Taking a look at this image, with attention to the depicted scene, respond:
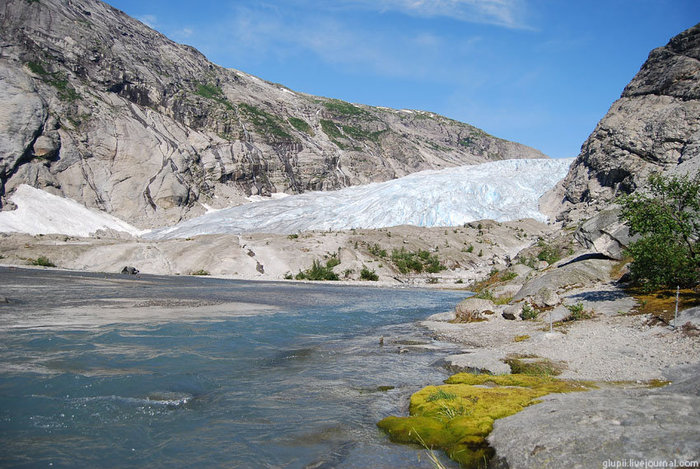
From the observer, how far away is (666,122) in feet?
149

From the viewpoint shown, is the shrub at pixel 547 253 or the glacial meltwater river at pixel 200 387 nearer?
the glacial meltwater river at pixel 200 387

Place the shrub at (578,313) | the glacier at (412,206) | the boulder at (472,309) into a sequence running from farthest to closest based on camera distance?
the glacier at (412,206)
the boulder at (472,309)
the shrub at (578,313)

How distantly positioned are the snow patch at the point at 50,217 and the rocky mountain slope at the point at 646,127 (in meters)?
61.4

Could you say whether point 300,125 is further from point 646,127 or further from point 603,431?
point 603,431

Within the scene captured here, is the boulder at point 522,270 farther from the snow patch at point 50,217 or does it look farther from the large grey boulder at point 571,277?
the snow patch at point 50,217

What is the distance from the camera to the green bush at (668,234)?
13247 millimetres

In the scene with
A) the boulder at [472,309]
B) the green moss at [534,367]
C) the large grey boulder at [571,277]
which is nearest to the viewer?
the green moss at [534,367]

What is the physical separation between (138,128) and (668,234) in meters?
84.8

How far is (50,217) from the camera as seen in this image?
61.8m

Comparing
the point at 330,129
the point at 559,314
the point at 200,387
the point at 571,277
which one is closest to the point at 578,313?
the point at 559,314

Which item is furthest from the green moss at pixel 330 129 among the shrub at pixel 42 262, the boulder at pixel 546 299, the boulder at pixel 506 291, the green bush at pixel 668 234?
the green bush at pixel 668 234

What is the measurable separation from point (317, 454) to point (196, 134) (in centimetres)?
9627

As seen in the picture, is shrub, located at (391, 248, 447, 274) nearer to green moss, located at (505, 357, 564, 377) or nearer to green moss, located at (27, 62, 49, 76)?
green moss, located at (505, 357, 564, 377)

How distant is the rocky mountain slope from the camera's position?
45.0 meters
